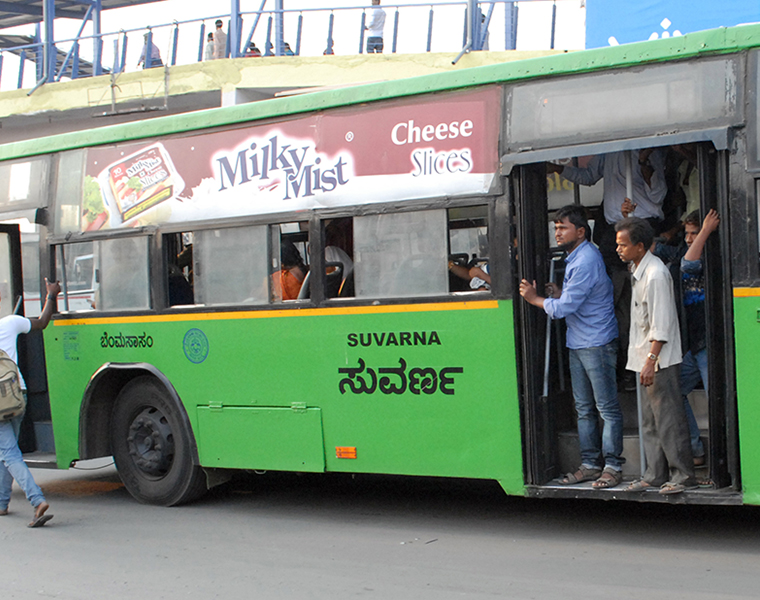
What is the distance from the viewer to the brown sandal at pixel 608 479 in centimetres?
557

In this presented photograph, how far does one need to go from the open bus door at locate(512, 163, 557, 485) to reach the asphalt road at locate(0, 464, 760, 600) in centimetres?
57

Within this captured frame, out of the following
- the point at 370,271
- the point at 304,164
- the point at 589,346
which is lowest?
the point at 589,346

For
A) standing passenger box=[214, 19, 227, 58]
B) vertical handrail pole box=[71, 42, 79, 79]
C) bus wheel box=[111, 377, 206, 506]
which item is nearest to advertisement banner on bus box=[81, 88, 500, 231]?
bus wheel box=[111, 377, 206, 506]

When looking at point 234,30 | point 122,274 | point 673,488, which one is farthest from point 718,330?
point 234,30

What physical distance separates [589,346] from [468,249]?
109 cm

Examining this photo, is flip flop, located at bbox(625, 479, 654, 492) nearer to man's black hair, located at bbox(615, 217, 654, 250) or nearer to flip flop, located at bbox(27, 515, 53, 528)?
man's black hair, located at bbox(615, 217, 654, 250)

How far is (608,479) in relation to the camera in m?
5.60

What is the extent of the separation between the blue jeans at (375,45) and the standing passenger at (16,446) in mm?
10293

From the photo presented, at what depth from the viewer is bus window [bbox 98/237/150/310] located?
743cm

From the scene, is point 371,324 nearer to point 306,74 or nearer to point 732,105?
point 732,105

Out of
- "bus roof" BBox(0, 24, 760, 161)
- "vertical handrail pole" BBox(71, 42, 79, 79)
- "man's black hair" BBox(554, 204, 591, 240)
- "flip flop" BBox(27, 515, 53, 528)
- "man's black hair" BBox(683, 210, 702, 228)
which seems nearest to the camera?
"bus roof" BBox(0, 24, 760, 161)

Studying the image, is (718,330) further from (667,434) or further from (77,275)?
(77,275)

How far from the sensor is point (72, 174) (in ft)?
25.9

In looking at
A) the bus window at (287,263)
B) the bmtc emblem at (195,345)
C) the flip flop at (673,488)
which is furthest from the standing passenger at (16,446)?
the flip flop at (673,488)
